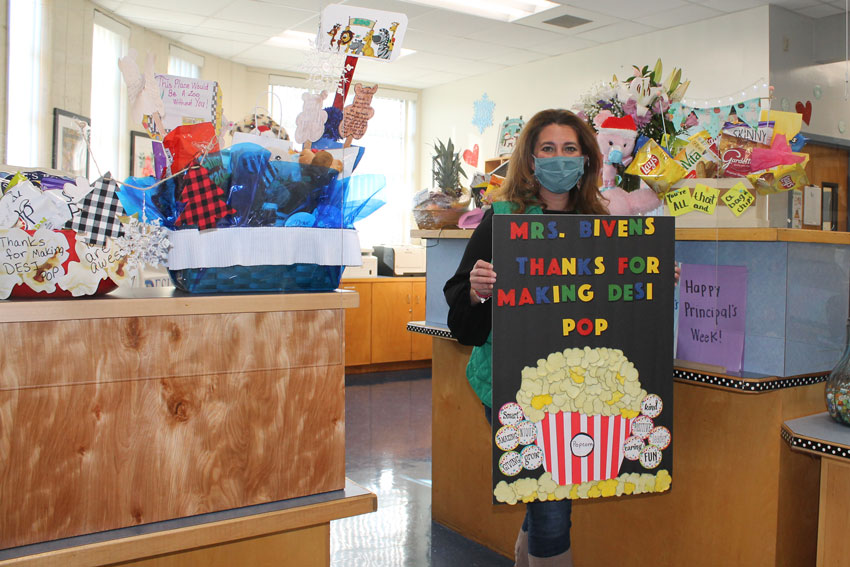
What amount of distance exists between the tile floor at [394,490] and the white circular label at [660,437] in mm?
1148

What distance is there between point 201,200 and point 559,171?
3.19 ft

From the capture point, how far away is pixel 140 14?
5609 mm

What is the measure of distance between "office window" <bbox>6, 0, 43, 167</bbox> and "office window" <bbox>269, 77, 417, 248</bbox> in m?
4.07

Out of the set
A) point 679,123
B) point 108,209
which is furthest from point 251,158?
point 679,123

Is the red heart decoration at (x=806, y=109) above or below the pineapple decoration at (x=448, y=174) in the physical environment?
above

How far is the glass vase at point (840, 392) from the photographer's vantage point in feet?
5.74

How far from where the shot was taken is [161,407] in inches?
48.4

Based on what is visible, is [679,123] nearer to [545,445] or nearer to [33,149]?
[545,445]

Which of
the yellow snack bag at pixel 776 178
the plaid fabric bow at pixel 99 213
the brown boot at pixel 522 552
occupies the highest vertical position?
the yellow snack bag at pixel 776 178

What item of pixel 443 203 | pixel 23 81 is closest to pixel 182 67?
pixel 443 203

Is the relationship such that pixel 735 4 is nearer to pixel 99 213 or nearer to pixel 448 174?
pixel 448 174

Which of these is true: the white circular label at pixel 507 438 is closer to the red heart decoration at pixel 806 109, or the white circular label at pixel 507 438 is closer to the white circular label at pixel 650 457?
the white circular label at pixel 650 457

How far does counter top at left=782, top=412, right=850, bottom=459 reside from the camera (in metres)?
1.60

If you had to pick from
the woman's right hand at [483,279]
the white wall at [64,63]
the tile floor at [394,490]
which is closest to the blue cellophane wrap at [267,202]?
the woman's right hand at [483,279]
